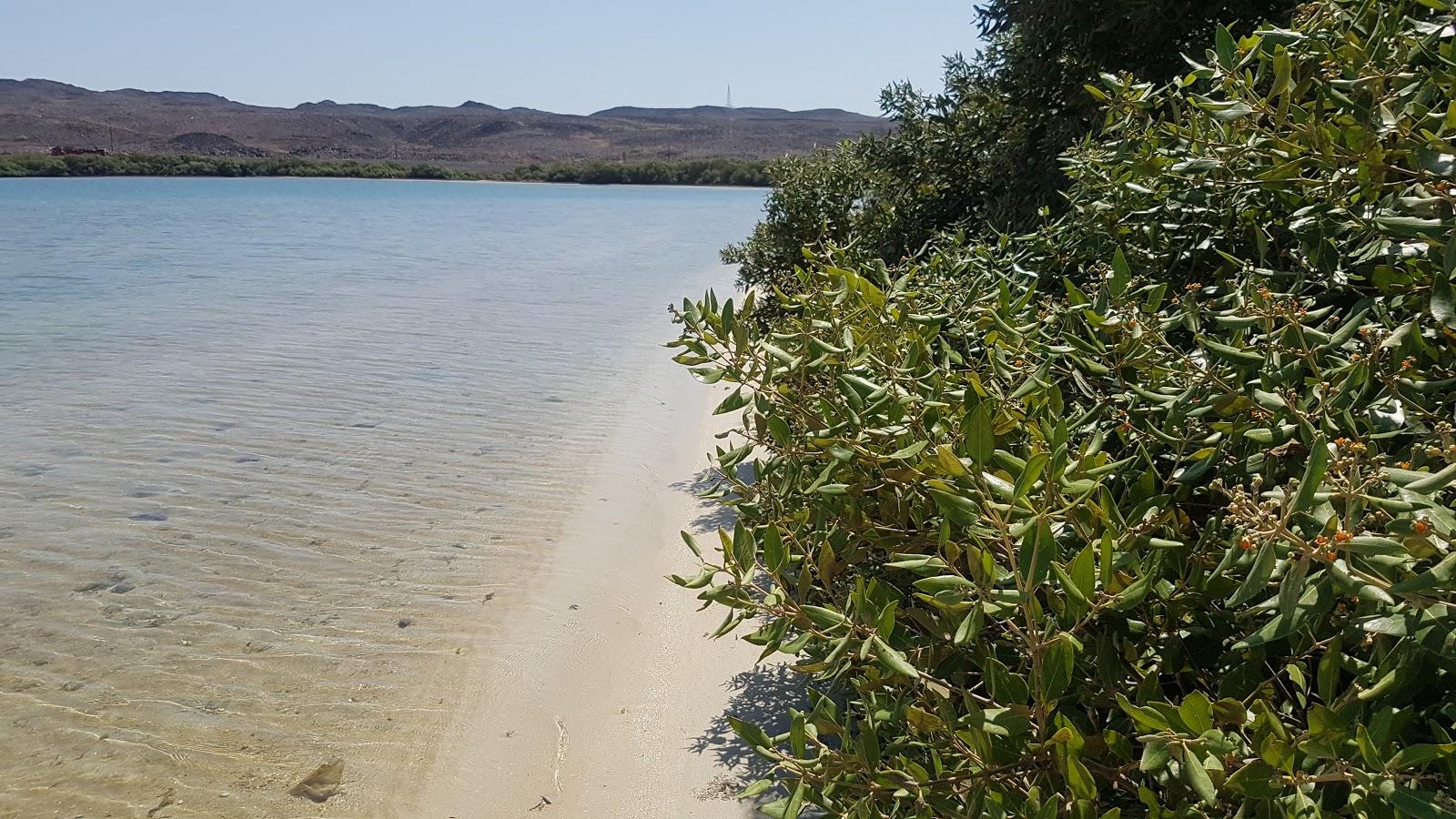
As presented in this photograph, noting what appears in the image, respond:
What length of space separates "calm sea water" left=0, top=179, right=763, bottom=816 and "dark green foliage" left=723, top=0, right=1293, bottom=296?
309 cm

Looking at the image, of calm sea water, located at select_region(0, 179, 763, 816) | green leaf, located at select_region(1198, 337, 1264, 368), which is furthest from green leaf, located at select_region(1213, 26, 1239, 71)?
calm sea water, located at select_region(0, 179, 763, 816)

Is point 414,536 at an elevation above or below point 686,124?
below

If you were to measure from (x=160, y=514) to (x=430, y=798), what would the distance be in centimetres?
434

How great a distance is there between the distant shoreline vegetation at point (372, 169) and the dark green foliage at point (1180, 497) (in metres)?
67.7

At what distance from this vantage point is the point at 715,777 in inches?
156

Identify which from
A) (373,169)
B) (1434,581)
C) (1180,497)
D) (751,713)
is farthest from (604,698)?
(373,169)

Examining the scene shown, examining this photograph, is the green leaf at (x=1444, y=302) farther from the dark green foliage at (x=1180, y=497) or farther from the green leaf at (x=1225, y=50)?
the green leaf at (x=1225, y=50)

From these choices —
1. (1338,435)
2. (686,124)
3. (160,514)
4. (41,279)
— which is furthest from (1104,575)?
(686,124)

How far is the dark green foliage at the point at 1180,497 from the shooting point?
1.10 metres

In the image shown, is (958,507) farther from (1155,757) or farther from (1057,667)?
(1155,757)

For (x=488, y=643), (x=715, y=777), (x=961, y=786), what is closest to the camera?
(x=961, y=786)

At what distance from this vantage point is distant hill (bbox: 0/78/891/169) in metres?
80.5

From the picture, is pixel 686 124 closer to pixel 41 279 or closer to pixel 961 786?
pixel 41 279

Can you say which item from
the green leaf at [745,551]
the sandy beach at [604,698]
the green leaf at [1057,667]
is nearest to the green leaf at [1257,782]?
the green leaf at [1057,667]
